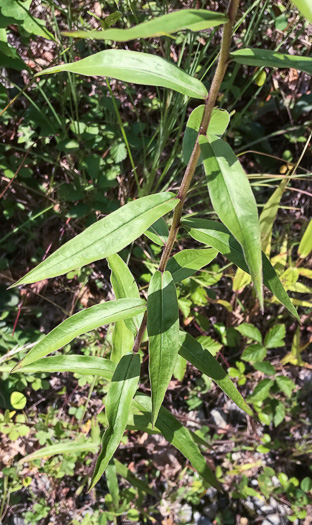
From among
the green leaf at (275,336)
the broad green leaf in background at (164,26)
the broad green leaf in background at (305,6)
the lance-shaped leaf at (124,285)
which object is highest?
the broad green leaf in background at (305,6)

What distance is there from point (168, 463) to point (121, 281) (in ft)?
3.70

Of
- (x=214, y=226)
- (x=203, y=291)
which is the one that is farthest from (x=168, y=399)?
(x=214, y=226)

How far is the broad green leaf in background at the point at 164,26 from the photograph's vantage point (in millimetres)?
533

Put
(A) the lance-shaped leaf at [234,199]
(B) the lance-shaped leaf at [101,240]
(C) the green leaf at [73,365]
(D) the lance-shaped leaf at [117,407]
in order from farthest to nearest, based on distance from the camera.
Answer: (C) the green leaf at [73,365], (D) the lance-shaped leaf at [117,407], (B) the lance-shaped leaf at [101,240], (A) the lance-shaped leaf at [234,199]

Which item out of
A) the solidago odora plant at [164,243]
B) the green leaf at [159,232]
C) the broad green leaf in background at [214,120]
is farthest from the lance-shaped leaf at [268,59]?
the green leaf at [159,232]

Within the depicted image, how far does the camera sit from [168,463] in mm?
1985

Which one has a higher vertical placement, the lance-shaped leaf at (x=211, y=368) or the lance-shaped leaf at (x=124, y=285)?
the lance-shaped leaf at (x=124, y=285)

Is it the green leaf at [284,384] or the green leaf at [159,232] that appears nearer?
the green leaf at [159,232]

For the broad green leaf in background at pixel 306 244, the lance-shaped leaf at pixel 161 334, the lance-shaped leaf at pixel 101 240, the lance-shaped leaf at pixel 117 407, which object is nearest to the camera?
the lance-shaped leaf at pixel 101 240

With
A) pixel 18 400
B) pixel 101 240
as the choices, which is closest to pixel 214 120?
pixel 101 240

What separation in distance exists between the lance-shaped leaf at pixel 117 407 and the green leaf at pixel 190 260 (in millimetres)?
250

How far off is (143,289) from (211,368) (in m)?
0.92

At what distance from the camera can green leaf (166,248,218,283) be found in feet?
3.63

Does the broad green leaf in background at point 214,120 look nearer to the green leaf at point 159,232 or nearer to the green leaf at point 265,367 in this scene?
the green leaf at point 159,232
